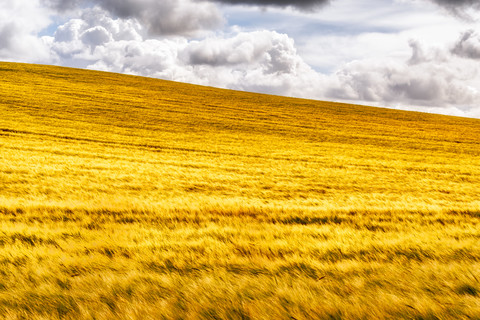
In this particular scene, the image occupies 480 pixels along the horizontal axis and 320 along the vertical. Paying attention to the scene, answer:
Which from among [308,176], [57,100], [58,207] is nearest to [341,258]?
[58,207]

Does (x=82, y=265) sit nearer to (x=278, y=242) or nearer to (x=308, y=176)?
(x=278, y=242)

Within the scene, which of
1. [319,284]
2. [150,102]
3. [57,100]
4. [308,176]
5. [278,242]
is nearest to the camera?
[319,284]

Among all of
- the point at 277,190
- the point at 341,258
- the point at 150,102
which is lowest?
the point at 277,190

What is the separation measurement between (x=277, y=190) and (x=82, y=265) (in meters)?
10.4

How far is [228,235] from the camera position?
480 centimetres

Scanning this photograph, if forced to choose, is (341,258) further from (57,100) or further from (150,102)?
(150,102)

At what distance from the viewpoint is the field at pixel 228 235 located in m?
2.62

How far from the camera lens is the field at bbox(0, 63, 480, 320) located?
262 cm

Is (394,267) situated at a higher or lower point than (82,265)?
higher

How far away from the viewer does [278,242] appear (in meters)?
4.34

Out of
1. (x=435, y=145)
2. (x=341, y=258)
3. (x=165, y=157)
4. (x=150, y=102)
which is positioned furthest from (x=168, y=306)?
(x=150, y=102)

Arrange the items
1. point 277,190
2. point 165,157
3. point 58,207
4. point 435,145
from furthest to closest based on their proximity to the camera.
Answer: point 435,145 < point 165,157 < point 277,190 < point 58,207

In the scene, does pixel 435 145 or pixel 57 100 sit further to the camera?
→ pixel 57 100

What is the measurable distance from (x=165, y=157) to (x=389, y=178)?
10867mm
